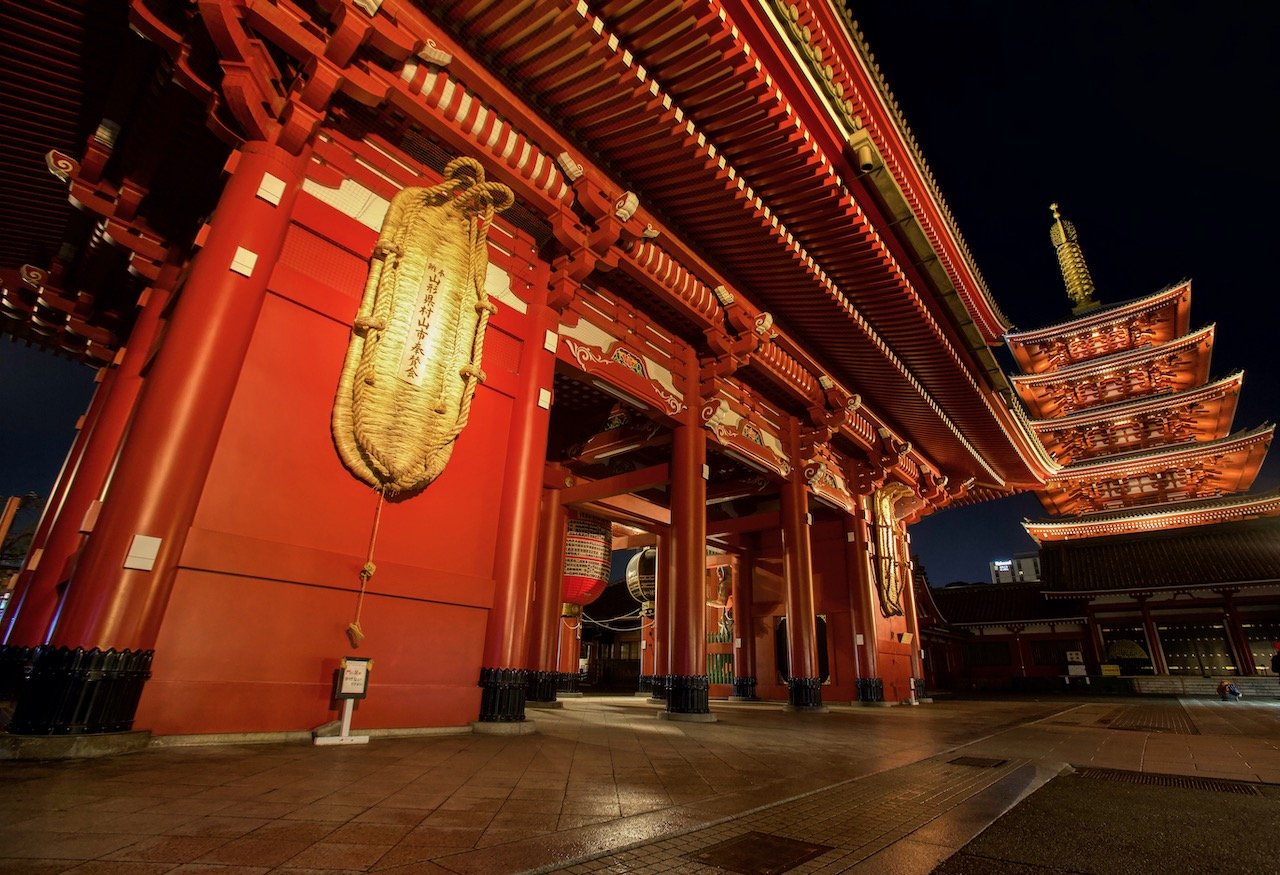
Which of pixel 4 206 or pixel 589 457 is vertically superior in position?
pixel 4 206

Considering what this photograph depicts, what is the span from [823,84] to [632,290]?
3.30 meters

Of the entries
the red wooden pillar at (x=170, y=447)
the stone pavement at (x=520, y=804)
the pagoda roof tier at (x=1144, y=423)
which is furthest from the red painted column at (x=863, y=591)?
the pagoda roof tier at (x=1144, y=423)

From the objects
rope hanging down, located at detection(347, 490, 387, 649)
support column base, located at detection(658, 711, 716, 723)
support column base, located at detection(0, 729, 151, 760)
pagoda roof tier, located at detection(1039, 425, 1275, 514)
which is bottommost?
support column base, located at detection(658, 711, 716, 723)

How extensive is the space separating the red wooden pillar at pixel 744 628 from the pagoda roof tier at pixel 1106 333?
1951cm

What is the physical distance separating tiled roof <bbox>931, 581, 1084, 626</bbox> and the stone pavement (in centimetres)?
2131

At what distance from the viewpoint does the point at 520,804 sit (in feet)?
8.05

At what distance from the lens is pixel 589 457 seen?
10.3 metres

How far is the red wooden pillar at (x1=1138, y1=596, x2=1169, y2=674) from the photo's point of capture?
63.5 feet

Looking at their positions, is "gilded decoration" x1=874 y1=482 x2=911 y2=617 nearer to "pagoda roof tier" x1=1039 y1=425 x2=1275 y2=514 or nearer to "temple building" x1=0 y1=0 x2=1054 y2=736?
"temple building" x1=0 y1=0 x2=1054 y2=736

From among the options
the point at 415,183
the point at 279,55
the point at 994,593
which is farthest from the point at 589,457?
the point at 994,593

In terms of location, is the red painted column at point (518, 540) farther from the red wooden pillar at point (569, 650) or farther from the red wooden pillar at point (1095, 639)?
the red wooden pillar at point (1095, 639)

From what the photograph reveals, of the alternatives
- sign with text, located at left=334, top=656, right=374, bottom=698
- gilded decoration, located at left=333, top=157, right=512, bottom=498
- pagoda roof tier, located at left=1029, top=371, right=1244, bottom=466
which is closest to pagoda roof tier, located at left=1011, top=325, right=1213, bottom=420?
pagoda roof tier, located at left=1029, top=371, right=1244, bottom=466

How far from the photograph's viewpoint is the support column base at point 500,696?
196 inches

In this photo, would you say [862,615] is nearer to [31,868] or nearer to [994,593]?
[31,868]
